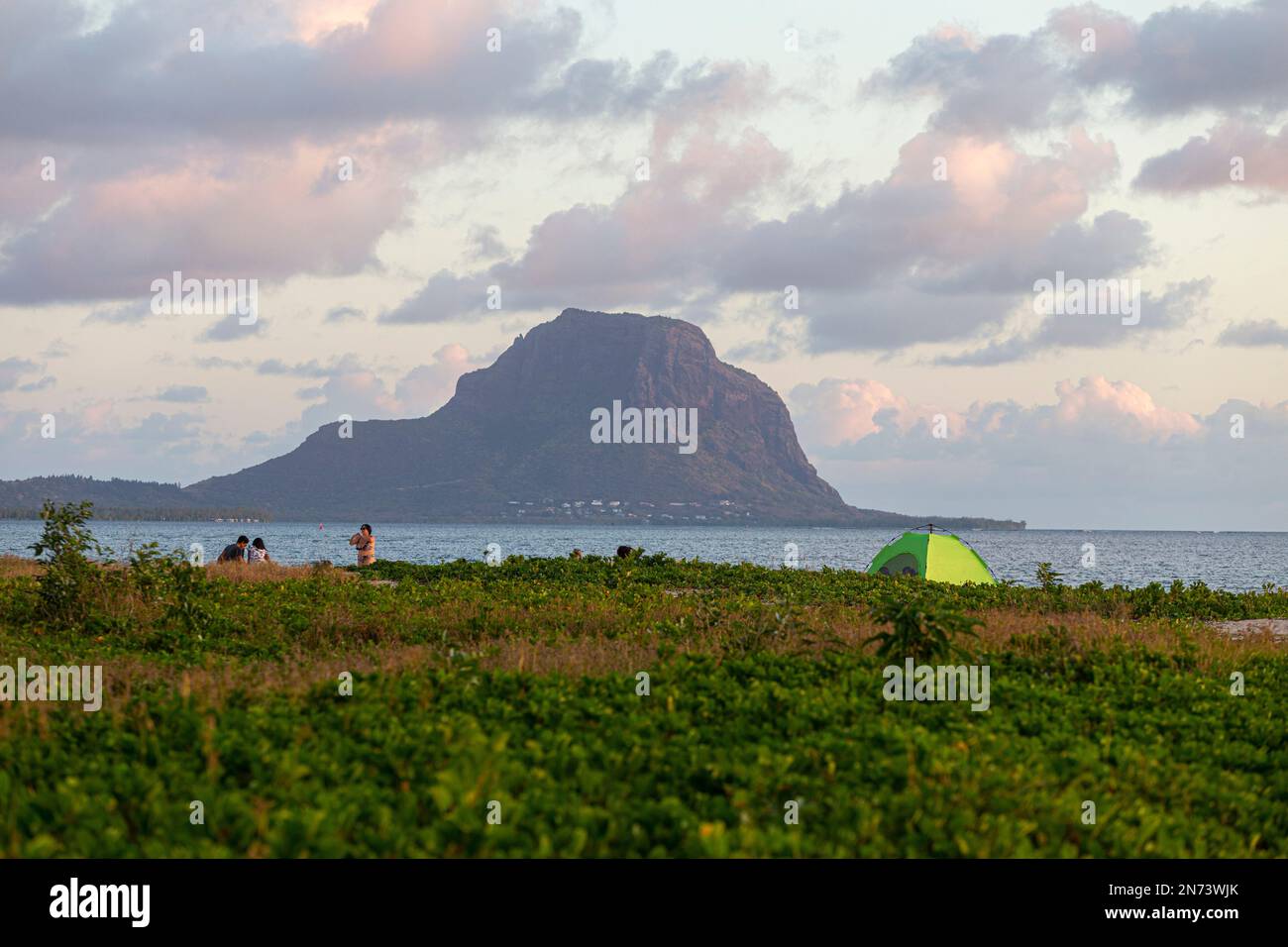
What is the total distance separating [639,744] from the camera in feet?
29.8

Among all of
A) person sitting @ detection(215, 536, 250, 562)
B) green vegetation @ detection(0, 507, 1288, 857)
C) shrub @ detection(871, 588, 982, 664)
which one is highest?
person sitting @ detection(215, 536, 250, 562)

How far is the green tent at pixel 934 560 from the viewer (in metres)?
34.6

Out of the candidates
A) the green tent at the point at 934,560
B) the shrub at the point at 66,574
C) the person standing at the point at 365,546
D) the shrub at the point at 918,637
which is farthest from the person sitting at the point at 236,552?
the shrub at the point at 918,637

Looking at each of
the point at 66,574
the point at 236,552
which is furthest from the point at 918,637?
the point at 236,552

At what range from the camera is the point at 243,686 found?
10.8 m

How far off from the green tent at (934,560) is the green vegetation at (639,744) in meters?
16.5

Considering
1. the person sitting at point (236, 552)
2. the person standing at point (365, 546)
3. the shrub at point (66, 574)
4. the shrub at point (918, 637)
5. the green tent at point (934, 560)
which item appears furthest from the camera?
the green tent at point (934, 560)

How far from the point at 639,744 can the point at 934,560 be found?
27390 mm

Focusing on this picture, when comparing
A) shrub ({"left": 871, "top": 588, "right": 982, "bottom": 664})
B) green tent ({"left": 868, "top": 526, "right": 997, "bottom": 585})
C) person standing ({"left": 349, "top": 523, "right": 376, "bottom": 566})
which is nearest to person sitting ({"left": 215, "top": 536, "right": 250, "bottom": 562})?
person standing ({"left": 349, "top": 523, "right": 376, "bottom": 566})

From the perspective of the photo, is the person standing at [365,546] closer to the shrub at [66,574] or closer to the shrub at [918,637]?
the shrub at [66,574]

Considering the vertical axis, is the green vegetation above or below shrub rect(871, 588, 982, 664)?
below

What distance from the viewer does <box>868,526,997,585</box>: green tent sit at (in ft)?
113

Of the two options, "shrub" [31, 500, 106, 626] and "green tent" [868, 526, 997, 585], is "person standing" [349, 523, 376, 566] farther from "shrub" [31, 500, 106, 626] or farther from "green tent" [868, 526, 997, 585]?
"green tent" [868, 526, 997, 585]

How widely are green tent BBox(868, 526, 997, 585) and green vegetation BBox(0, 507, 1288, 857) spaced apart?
1649 cm
